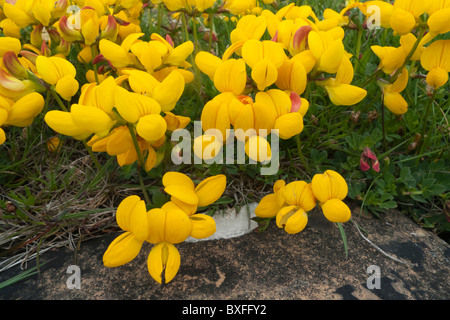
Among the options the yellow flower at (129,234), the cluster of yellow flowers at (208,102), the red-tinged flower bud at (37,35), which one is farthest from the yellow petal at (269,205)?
the red-tinged flower bud at (37,35)

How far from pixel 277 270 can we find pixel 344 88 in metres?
0.76

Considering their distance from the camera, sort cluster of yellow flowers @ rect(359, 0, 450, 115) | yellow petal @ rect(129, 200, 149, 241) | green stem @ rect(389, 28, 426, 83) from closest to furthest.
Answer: yellow petal @ rect(129, 200, 149, 241), cluster of yellow flowers @ rect(359, 0, 450, 115), green stem @ rect(389, 28, 426, 83)

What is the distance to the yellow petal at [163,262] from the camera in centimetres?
133

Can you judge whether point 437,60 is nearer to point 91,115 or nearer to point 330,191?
point 330,191

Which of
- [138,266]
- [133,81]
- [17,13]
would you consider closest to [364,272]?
[138,266]

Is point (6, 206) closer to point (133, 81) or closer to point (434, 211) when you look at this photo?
point (133, 81)

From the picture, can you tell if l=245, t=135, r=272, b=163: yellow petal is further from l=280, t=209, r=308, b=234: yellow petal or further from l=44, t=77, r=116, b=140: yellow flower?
l=44, t=77, r=116, b=140: yellow flower

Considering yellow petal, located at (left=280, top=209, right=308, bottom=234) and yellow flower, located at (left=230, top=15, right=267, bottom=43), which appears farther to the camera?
yellow flower, located at (left=230, top=15, right=267, bottom=43)

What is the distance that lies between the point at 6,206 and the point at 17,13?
92 centimetres

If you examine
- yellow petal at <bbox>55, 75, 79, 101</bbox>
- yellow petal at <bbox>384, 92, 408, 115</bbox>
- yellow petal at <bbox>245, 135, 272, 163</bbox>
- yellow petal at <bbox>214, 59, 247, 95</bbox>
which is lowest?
yellow petal at <bbox>384, 92, 408, 115</bbox>

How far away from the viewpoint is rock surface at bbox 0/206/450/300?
146 centimetres

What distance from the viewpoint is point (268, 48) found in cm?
141

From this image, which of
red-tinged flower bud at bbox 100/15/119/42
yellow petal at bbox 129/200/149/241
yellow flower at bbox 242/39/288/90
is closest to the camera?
yellow petal at bbox 129/200/149/241

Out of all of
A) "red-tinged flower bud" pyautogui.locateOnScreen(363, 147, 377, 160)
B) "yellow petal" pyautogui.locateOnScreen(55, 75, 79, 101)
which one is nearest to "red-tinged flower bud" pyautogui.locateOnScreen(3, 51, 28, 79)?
"yellow petal" pyautogui.locateOnScreen(55, 75, 79, 101)
